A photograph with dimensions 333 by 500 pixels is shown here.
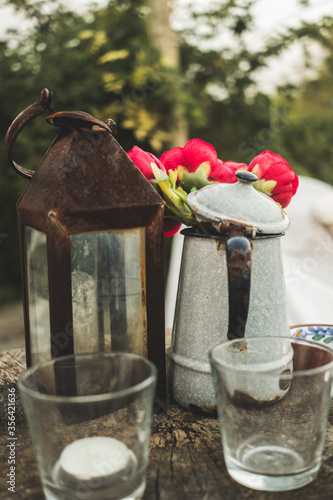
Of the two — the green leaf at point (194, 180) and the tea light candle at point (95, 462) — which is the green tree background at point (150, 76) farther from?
the tea light candle at point (95, 462)

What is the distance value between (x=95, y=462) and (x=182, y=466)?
14 cm

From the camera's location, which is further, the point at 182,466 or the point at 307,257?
the point at 307,257

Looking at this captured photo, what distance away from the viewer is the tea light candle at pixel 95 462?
53 centimetres

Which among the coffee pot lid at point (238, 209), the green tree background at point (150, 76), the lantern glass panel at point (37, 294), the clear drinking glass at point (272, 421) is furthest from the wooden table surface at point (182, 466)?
the green tree background at point (150, 76)

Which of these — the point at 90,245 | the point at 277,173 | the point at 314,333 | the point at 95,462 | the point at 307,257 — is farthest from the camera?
the point at 307,257

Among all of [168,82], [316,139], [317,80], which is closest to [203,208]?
[168,82]

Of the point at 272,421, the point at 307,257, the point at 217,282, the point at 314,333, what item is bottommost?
the point at 307,257

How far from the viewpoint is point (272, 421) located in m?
0.63

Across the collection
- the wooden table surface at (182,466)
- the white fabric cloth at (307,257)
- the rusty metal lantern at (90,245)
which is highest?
the rusty metal lantern at (90,245)

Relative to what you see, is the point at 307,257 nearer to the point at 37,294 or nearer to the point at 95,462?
the point at 37,294

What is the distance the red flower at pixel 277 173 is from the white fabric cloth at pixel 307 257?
144 cm

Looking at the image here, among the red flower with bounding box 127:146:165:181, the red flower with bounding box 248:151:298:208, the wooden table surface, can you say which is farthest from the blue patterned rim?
the red flower with bounding box 127:146:165:181

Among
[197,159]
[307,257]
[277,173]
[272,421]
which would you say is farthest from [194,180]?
[307,257]

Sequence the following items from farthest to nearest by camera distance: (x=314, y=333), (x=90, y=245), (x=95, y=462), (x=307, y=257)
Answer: (x=307, y=257) < (x=314, y=333) < (x=90, y=245) < (x=95, y=462)
